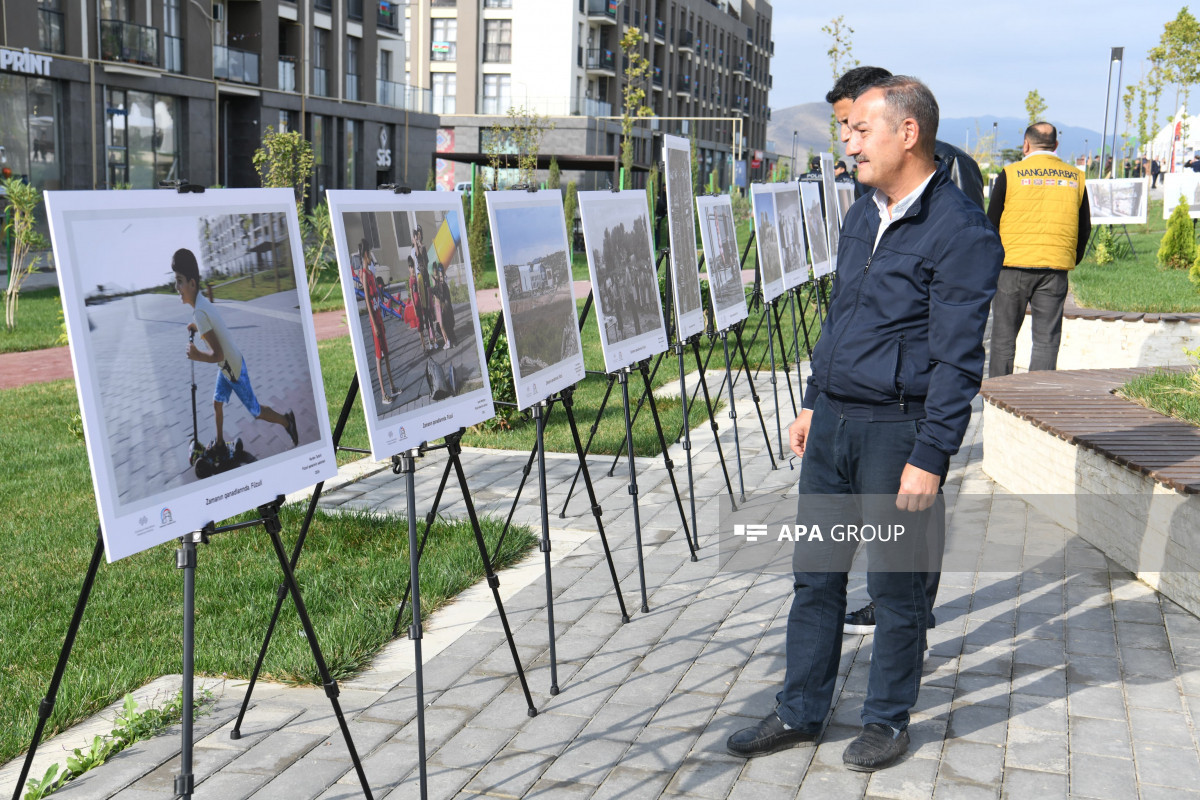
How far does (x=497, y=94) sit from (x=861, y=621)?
199 ft

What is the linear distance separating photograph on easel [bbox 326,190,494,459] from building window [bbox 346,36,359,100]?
41.1 m

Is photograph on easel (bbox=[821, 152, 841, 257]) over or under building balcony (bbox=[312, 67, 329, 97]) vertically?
under

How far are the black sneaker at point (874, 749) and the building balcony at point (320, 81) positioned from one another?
4024 centimetres

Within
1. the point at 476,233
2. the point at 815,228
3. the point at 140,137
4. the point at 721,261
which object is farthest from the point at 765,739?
the point at 140,137

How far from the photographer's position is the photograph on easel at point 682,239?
7.02m

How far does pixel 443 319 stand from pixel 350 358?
30.8 ft

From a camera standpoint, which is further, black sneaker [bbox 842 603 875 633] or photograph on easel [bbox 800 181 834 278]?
photograph on easel [bbox 800 181 834 278]

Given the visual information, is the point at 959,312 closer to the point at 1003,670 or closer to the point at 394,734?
the point at 1003,670

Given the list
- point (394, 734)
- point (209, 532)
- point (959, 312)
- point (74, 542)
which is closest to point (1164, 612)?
point (959, 312)

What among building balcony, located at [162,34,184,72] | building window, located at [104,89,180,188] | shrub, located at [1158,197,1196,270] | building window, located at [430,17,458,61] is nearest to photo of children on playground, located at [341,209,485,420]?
shrub, located at [1158,197,1196,270]

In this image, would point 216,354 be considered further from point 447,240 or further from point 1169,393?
point 1169,393

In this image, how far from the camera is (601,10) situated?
64625 millimetres

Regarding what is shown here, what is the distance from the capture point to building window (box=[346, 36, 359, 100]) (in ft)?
141

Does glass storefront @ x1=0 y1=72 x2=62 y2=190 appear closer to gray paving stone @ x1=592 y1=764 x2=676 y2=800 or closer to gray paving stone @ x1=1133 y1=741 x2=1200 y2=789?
gray paving stone @ x1=592 y1=764 x2=676 y2=800
